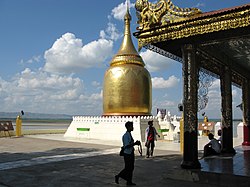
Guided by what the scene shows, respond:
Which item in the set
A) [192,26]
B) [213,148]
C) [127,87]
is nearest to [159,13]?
[192,26]

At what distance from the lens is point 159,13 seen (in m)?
9.00

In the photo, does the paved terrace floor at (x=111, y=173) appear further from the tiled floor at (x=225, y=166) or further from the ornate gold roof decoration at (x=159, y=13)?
the ornate gold roof decoration at (x=159, y=13)

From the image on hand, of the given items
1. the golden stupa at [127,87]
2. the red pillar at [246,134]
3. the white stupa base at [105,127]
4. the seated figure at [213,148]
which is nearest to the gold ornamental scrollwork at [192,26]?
the seated figure at [213,148]

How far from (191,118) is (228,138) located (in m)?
4.16

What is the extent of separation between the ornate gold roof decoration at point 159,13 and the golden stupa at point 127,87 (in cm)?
1690

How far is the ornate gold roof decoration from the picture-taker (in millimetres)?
8711

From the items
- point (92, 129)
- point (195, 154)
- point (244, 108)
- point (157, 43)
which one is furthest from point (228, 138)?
point (92, 129)

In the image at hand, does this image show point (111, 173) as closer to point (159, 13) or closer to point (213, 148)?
point (213, 148)

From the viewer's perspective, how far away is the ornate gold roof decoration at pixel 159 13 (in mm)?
8711

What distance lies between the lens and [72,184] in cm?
785

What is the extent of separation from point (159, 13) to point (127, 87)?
1724 cm

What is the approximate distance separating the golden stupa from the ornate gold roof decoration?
16.9 metres

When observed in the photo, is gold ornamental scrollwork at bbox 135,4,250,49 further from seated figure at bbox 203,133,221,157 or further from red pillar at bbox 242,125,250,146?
red pillar at bbox 242,125,250,146

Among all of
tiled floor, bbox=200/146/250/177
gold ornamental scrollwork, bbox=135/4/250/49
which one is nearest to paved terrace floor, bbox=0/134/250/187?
tiled floor, bbox=200/146/250/177
